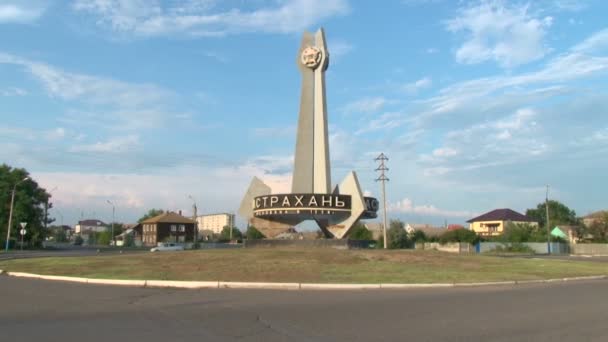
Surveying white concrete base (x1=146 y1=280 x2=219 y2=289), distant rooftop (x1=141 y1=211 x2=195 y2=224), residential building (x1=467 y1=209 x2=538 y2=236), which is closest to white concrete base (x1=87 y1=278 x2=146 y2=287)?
white concrete base (x1=146 y1=280 x2=219 y2=289)

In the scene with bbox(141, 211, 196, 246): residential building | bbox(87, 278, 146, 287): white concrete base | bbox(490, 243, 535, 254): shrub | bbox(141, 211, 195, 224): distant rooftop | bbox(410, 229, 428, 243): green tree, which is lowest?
bbox(490, 243, 535, 254): shrub

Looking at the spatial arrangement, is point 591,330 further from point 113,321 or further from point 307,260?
point 307,260

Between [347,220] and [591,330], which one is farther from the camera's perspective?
[347,220]

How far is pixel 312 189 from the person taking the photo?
40375 mm

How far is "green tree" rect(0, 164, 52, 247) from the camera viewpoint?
69688mm

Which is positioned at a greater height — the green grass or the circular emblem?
the circular emblem

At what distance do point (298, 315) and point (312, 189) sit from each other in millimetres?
28537

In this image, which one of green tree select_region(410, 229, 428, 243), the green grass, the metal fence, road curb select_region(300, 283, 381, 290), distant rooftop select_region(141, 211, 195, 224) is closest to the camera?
road curb select_region(300, 283, 381, 290)

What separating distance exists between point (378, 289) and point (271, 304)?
216 inches

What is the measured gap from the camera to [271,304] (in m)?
13.8

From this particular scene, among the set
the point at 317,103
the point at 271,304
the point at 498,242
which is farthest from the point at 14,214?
the point at 271,304

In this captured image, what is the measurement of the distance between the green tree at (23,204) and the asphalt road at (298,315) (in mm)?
57908

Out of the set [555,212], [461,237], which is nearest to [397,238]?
[461,237]

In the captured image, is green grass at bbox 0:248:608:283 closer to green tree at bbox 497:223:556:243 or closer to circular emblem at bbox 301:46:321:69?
circular emblem at bbox 301:46:321:69
